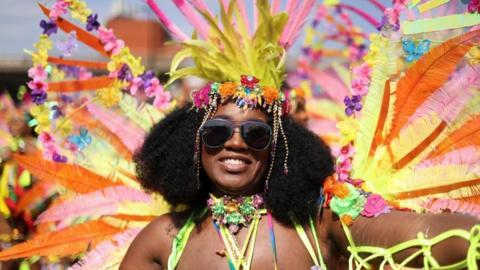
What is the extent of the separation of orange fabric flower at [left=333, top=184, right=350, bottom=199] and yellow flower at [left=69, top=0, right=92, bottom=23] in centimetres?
182

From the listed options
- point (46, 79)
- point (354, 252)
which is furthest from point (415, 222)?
point (46, 79)

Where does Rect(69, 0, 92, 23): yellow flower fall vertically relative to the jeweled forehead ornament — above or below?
above

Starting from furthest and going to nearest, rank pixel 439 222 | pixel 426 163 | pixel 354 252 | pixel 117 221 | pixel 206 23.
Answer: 1. pixel 117 221
2. pixel 206 23
3. pixel 426 163
4. pixel 354 252
5. pixel 439 222

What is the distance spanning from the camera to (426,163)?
291 centimetres

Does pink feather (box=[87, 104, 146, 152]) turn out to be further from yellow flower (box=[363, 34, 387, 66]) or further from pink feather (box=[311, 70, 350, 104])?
pink feather (box=[311, 70, 350, 104])

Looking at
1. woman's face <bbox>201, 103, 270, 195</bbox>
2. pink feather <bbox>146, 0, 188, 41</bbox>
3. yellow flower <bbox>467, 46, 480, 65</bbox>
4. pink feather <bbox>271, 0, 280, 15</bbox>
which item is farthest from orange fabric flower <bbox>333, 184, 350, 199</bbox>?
pink feather <bbox>146, 0, 188, 41</bbox>

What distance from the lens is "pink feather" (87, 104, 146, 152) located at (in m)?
3.81

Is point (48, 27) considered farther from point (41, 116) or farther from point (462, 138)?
point (462, 138)

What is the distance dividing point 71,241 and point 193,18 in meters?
1.22

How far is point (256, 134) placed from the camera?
273cm

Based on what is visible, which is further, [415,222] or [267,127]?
[267,127]

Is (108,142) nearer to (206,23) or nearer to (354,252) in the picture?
(206,23)

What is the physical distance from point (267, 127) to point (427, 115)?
0.71 meters

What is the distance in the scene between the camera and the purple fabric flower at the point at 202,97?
2893 millimetres
